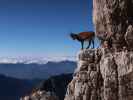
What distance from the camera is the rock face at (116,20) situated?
93.7 ft

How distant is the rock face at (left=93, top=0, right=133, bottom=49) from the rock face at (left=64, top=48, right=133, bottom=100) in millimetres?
1396

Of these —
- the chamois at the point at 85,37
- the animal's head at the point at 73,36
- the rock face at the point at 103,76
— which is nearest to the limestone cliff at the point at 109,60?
the rock face at the point at 103,76

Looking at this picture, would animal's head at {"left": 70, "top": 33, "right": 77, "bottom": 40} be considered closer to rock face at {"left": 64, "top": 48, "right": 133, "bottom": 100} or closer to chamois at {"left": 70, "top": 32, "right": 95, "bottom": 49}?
chamois at {"left": 70, "top": 32, "right": 95, "bottom": 49}

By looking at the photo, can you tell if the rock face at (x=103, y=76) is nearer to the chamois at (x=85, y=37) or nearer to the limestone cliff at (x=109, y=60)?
the limestone cliff at (x=109, y=60)

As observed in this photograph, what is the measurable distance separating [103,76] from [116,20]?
5569 millimetres

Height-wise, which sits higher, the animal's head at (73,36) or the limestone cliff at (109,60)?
the animal's head at (73,36)

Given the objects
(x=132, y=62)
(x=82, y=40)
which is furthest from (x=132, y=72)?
(x=82, y=40)

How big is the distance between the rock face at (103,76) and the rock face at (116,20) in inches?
55.0

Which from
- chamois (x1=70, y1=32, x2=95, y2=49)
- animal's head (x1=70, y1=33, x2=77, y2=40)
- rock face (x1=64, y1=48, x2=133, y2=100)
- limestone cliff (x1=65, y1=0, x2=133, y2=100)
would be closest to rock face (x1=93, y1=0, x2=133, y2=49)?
limestone cliff (x1=65, y1=0, x2=133, y2=100)

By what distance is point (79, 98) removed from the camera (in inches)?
1180

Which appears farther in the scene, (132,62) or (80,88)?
(80,88)

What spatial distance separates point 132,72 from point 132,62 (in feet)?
2.80

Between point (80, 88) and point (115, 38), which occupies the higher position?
point (115, 38)

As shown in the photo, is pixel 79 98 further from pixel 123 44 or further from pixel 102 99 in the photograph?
pixel 123 44
